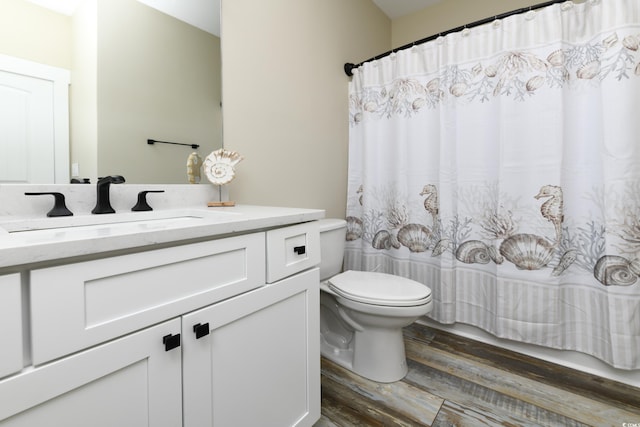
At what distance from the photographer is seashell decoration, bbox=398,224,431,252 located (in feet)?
6.39

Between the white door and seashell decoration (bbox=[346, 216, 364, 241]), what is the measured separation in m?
1.63

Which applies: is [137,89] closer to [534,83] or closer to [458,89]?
[458,89]

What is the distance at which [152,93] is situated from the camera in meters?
1.22

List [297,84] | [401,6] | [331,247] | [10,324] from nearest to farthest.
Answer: [10,324]
[331,247]
[297,84]
[401,6]

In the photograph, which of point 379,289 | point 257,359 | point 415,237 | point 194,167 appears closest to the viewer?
point 257,359

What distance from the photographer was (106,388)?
60cm

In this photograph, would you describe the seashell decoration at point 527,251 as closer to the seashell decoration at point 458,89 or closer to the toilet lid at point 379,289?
the toilet lid at point 379,289

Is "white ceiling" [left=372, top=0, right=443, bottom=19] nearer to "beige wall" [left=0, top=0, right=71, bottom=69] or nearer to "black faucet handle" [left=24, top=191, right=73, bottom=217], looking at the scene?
"beige wall" [left=0, top=0, right=71, bottom=69]

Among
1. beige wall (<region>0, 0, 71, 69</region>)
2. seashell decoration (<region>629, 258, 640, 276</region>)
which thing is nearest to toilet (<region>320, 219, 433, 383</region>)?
seashell decoration (<region>629, 258, 640, 276</region>)

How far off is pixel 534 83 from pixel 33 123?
81.9 inches

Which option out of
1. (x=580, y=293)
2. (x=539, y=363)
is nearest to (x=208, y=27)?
(x=580, y=293)

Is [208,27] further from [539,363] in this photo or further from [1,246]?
[539,363]

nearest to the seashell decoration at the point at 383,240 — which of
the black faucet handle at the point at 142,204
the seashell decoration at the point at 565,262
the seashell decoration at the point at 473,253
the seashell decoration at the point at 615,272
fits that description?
the seashell decoration at the point at 473,253

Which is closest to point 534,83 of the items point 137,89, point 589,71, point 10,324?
point 589,71
